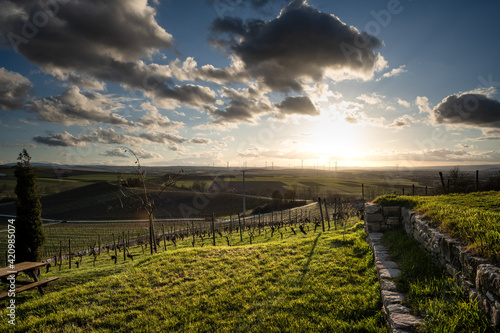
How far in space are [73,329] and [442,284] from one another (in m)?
7.88

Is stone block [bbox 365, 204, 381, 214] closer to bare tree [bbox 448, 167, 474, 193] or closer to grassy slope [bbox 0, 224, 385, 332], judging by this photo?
grassy slope [bbox 0, 224, 385, 332]

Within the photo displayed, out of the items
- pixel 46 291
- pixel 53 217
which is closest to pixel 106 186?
pixel 53 217

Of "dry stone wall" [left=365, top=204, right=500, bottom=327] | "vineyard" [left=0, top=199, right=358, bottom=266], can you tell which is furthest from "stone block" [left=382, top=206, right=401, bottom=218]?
"vineyard" [left=0, top=199, right=358, bottom=266]

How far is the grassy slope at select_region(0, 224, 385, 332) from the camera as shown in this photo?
4.68 metres

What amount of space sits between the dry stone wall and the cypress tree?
21251mm

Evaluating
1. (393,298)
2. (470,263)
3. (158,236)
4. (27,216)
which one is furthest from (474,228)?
(158,236)

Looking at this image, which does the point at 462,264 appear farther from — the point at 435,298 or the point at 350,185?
the point at 350,185

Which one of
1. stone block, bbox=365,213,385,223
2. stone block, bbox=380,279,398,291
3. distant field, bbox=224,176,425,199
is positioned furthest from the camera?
distant field, bbox=224,176,425,199

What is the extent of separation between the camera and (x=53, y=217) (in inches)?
2438

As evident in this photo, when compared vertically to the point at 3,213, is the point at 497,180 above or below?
above

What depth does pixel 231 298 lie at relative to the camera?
581 centimetres

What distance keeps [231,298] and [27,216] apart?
17.0 meters

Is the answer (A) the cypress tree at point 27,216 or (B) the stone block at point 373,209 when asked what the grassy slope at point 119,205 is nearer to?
(A) the cypress tree at point 27,216

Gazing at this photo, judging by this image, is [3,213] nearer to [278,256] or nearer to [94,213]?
[94,213]
